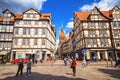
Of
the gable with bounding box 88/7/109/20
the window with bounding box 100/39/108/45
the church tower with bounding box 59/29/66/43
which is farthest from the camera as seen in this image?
the church tower with bounding box 59/29/66/43

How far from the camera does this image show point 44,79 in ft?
33.0

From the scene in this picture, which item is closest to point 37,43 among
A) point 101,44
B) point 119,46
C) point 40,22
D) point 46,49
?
point 46,49

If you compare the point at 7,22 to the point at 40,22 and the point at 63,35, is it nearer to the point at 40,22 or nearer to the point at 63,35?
the point at 40,22

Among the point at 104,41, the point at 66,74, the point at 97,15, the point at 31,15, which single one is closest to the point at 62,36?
the point at 97,15

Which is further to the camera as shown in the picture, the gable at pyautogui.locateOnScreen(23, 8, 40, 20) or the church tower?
the church tower

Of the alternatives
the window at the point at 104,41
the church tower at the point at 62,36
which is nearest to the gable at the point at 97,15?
the window at the point at 104,41

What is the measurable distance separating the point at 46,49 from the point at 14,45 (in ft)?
30.7

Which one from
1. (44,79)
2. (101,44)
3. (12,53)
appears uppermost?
(101,44)

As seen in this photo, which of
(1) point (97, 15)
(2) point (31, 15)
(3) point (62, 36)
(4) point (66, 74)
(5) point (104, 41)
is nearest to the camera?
(4) point (66, 74)

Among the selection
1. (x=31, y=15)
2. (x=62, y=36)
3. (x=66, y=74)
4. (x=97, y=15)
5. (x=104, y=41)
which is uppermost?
(x=62, y=36)

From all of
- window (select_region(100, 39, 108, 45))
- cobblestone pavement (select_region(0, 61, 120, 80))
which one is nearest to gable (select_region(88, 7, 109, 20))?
window (select_region(100, 39, 108, 45))

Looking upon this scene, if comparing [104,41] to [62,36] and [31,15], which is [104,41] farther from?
[62,36]

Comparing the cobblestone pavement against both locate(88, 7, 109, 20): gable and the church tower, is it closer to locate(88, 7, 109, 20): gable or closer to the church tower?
locate(88, 7, 109, 20): gable

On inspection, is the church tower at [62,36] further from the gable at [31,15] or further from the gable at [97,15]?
the gable at [31,15]
